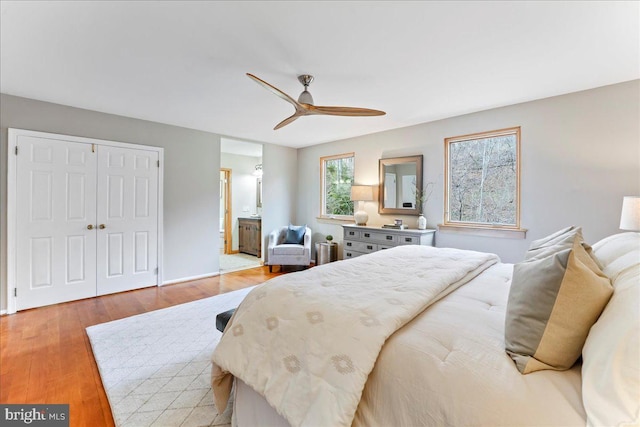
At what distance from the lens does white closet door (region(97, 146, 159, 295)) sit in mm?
3793

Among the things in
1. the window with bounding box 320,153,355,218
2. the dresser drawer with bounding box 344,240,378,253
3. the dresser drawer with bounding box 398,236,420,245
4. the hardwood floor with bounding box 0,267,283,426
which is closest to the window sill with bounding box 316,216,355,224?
the window with bounding box 320,153,355,218

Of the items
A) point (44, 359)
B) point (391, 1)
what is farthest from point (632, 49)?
point (44, 359)

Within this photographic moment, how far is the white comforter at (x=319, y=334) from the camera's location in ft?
3.35

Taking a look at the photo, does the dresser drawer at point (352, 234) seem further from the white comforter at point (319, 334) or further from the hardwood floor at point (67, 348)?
the white comforter at point (319, 334)

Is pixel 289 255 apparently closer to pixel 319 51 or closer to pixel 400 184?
pixel 400 184

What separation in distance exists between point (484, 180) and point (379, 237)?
1.54 meters

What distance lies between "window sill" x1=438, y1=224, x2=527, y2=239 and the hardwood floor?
315 centimetres

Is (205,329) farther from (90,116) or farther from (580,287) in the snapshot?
(90,116)

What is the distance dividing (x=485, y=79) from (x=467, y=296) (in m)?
2.21

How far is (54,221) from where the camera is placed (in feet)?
11.3

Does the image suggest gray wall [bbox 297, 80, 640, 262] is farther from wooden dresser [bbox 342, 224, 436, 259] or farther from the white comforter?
the white comforter

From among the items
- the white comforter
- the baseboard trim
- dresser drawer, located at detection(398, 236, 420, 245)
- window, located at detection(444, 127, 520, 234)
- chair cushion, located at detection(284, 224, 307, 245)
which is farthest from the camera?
chair cushion, located at detection(284, 224, 307, 245)

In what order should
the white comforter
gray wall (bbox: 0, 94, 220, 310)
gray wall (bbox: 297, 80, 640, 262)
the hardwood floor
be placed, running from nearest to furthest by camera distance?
1. the white comforter
2. the hardwood floor
3. gray wall (bbox: 297, 80, 640, 262)
4. gray wall (bbox: 0, 94, 220, 310)

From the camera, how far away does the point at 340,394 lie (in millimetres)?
989
